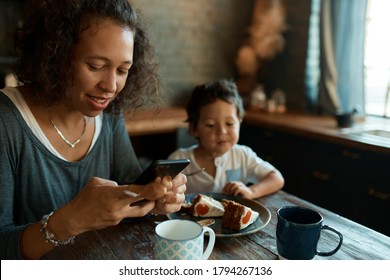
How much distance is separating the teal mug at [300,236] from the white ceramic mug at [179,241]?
0.15m

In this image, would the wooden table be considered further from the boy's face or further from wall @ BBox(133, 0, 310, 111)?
wall @ BBox(133, 0, 310, 111)

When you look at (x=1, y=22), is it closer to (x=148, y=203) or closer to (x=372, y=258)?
(x=148, y=203)

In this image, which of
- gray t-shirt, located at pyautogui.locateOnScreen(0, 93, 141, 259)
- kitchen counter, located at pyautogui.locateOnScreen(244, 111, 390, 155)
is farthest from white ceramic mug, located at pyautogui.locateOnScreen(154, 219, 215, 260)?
kitchen counter, located at pyautogui.locateOnScreen(244, 111, 390, 155)

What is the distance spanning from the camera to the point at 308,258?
785mm

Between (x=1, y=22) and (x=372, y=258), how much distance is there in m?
2.67

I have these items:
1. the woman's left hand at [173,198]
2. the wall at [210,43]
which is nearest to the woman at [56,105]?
the woman's left hand at [173,198]

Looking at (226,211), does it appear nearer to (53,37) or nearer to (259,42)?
(53,37)

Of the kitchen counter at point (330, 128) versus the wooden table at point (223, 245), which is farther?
the kitchen counter at point (330, 128)

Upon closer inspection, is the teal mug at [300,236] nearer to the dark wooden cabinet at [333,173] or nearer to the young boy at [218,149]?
the young boy at [218,149]

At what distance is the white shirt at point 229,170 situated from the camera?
59.5 inches

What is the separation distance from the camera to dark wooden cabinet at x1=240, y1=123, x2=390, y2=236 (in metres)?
2.05

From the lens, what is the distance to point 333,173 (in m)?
2.29

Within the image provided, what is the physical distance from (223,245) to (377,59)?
2.40m
